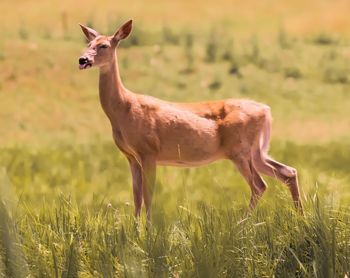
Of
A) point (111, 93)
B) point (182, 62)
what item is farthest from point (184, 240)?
point (182, 62)

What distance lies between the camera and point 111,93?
9422 mm

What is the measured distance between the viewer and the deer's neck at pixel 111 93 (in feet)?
30.8

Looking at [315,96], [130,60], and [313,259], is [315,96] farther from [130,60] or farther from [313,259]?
[313,259]

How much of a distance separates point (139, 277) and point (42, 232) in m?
1.09

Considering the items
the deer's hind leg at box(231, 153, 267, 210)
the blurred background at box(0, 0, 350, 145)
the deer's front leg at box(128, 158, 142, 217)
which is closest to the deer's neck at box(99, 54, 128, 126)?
the deer's front leg at box(128, 158, 142, 217)

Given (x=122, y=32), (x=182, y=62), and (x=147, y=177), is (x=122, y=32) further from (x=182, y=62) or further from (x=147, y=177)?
(x=182, y=62)

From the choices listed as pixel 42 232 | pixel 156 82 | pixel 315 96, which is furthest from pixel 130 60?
pixel 42 232

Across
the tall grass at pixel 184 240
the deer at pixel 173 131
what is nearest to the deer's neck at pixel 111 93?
the deer at pixel 173 131

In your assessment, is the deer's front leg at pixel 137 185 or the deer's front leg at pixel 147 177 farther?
the deer's front leg at pixel 137 185

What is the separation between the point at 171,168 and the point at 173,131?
21.7 feet

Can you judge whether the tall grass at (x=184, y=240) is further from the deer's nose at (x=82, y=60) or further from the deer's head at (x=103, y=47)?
the deer's head at (x=103, y=47)

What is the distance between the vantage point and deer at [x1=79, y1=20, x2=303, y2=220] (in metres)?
9.27

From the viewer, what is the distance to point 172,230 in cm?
758

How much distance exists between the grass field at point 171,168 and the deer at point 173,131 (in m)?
0.23
